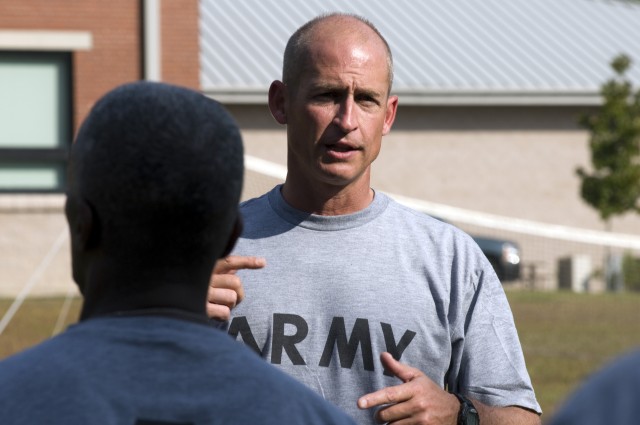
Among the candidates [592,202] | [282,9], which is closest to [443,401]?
[592,202]

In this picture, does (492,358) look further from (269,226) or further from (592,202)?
(592,202)

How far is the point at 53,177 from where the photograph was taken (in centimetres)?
2211

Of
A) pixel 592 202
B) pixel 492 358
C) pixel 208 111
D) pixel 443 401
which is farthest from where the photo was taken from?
pixel 592 202

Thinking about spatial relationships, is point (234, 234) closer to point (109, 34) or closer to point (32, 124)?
point (32, 124)

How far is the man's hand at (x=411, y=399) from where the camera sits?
3.51 m

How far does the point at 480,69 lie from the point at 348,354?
2748 cm

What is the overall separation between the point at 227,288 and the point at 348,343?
1.43 feet

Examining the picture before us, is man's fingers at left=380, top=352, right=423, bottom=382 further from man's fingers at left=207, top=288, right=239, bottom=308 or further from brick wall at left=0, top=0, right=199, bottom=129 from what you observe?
brick wall at left=0, top=0, right=199, bottom=129

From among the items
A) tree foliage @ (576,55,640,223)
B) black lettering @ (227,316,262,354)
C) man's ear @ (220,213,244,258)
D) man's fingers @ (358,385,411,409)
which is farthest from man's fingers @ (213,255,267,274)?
tree foliage @ (576,55,640,223)

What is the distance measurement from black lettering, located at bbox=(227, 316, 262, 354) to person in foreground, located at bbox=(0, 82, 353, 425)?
1686 millimetres

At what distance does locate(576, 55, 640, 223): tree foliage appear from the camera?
2867cm

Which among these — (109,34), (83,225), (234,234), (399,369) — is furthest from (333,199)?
(109,34)

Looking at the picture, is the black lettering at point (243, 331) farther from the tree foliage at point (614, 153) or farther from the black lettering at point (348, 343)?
the tree foliage at point (614, 153)

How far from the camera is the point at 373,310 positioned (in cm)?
393
